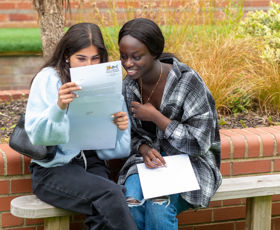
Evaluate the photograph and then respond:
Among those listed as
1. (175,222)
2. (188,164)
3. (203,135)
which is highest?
(203,135)

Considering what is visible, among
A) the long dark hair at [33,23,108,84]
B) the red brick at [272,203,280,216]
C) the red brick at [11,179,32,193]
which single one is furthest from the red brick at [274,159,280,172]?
the red brick at [11,179,32,193]

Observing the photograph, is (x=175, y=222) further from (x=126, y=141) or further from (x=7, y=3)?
(x=7, y=3)

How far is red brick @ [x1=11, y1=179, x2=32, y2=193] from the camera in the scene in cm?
296

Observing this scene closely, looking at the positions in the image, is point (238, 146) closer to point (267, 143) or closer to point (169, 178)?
point (267, 143)

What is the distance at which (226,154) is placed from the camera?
3.39 m

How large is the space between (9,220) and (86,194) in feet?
2.36

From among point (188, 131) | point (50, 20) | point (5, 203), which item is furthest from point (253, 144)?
point (50, 20)

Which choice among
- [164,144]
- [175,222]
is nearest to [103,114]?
[164,144]

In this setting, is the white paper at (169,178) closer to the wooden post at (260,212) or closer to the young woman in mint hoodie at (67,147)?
the young woman in mint hoodie at (67,147)

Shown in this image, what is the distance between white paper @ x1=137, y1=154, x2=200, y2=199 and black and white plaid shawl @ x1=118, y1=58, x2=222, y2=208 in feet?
0.22

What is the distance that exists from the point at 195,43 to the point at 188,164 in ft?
8.26

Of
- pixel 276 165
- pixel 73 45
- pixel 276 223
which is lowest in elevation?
pixel 276 223

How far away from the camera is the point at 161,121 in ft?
9.11

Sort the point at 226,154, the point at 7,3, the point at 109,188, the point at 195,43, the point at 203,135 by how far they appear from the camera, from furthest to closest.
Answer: the point at 7,3 → the point at 195,43 → the point at 226,154 → the point at 203,135 → the point at 109,188
